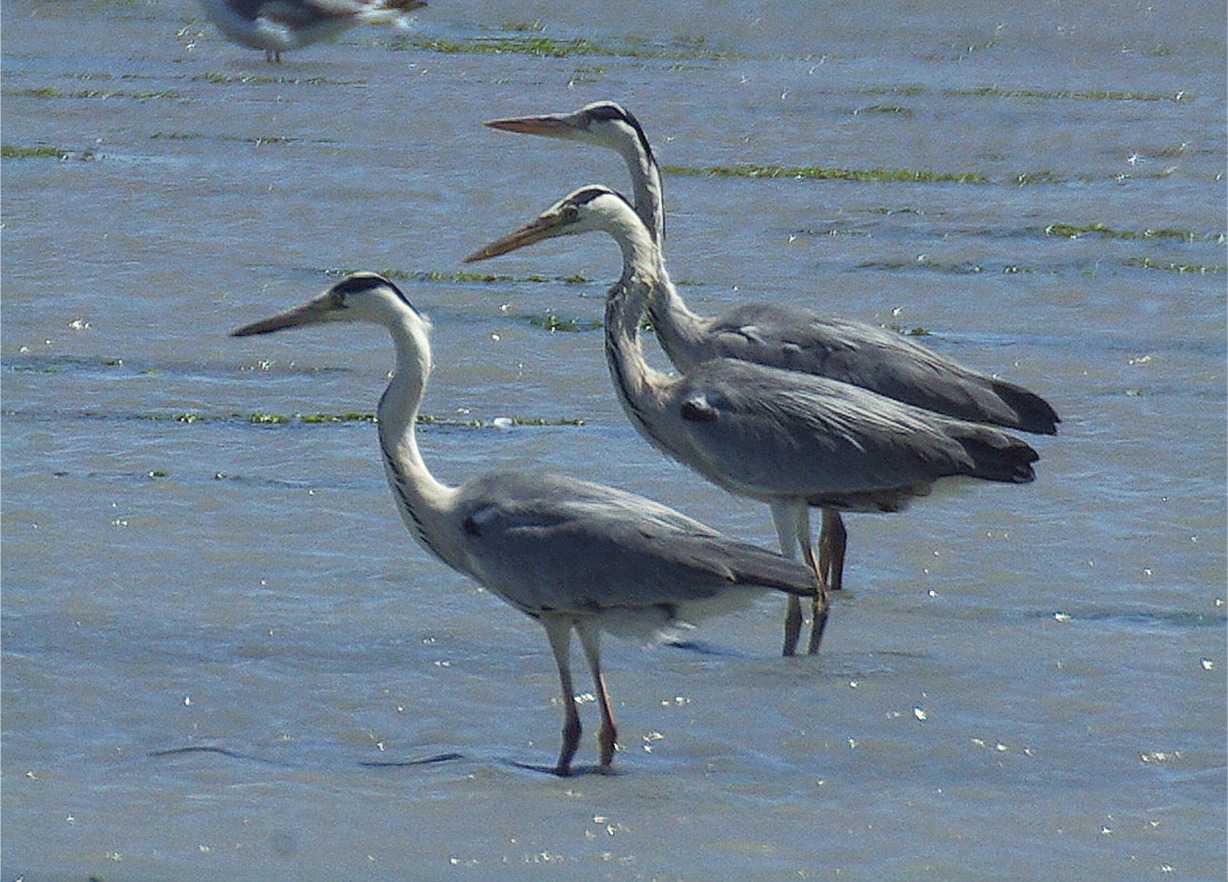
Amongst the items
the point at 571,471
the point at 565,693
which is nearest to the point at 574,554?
the point at 565,693

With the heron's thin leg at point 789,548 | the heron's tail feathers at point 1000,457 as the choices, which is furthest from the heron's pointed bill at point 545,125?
the heron's tail feathers at point 1000,457

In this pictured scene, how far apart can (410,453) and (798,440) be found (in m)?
1.42

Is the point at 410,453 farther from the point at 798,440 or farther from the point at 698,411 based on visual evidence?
the point at 798,440

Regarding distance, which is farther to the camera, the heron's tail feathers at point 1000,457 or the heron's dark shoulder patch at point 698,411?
the heron's dark shoulder patch at point 698,411

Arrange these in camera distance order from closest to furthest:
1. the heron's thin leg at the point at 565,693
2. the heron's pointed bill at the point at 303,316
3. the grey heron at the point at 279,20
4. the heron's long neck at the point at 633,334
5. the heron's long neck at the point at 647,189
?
1. the heron's thin leg at the point at 565,693
2. the heron's pointed bill at the point at 303,316
3. the heron's long neck at the point at 633,334
4. the heron's long neck at the point at 647,189
5. the grey heron at the point at 279,20

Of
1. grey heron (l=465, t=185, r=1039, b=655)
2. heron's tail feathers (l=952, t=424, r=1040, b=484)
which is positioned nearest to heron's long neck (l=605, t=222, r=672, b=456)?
grey heron (l=465, t=185, r=1039, b=655)

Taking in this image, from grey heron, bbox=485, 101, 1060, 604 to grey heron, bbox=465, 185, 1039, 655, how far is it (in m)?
0.19

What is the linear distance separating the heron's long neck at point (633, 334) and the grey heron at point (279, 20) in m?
12.8

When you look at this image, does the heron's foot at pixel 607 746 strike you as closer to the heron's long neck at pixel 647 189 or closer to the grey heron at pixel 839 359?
the grey heron at pixel 839 359

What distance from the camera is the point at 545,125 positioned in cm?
895

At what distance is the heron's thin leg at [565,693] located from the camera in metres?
5.70

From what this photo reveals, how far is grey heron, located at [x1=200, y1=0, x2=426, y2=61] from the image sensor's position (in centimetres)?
1955

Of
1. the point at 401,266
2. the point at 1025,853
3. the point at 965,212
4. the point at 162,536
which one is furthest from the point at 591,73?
the point at 1025,853

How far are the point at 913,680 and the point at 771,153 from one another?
9586mm
